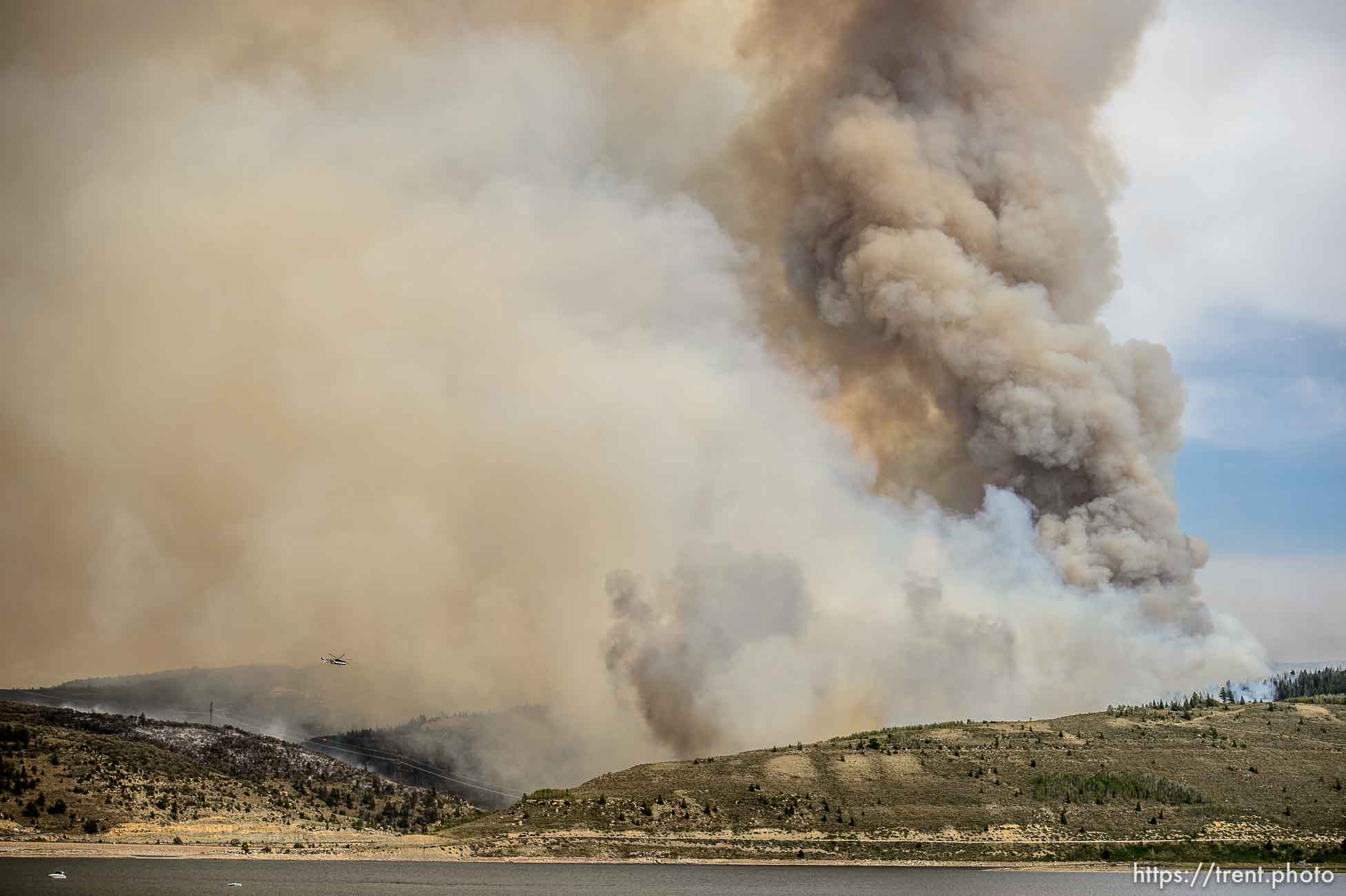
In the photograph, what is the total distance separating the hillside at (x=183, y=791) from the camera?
99.3 m

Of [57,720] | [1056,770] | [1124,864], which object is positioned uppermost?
[57,720]

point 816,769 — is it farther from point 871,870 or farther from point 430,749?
point 430,749

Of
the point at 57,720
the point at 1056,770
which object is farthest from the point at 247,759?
the point at 1056,770

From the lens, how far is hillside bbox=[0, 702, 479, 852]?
326 feet

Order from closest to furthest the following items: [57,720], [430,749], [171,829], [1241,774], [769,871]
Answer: [769,871] → [171,829] → [1241,774] → [57,720] → [430,749]

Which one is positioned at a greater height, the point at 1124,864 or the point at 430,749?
the point at 430,749

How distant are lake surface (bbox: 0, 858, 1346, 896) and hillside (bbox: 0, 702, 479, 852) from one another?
1224 centimetres

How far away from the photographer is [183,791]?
109500mm

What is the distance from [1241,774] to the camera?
108062 millimetres

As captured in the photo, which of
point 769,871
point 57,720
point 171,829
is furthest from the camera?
point 57,720

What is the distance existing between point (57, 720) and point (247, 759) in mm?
19147

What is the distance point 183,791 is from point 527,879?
42.0 metres

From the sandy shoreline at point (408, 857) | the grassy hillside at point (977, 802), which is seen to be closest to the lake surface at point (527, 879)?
the sandy shoreline at point (408, 857)

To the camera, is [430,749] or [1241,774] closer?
[1241,774]
